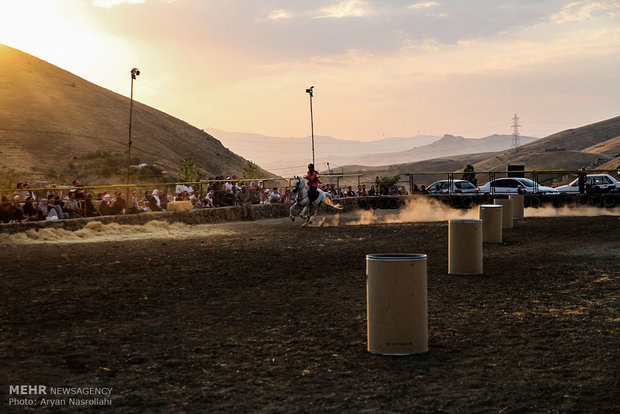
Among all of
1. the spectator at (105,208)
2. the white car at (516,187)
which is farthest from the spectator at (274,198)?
the white car at (516,187)

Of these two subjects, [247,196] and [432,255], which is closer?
[432,255]

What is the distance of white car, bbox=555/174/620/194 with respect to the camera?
42.8 m

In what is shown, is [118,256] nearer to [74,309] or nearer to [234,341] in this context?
[74,309]

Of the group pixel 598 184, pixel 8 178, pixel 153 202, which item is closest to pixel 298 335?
pixel 153 202

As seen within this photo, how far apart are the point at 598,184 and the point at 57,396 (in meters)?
42.7

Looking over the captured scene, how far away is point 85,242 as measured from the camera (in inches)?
864

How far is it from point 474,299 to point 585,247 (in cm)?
885

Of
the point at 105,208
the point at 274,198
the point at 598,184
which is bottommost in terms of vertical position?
the point at 105,208

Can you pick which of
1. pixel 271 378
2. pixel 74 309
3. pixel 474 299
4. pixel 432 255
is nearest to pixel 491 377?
pixel 271 378

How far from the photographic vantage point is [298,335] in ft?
27.4

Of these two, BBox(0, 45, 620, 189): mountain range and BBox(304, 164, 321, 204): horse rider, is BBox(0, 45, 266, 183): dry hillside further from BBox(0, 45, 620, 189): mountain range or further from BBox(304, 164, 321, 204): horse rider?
BBox(304, 164, 321, 204): horse rider

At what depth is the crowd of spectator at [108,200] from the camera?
82.7 feet

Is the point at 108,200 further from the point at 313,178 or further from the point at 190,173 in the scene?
the point at 190,173

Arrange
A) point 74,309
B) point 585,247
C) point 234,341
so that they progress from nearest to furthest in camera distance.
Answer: point 234,341, point 74,309, point 585,247
